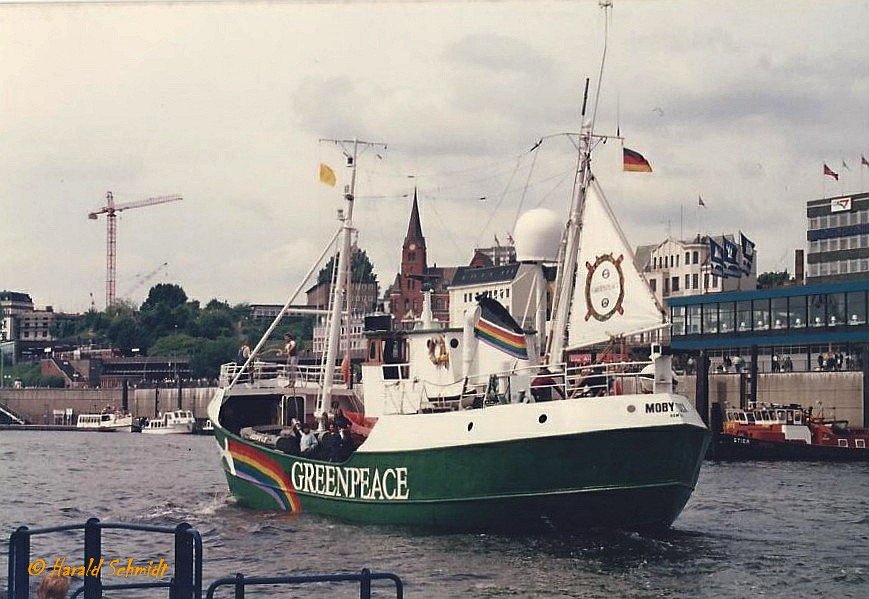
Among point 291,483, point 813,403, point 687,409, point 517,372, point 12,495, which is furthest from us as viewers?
point 813,403

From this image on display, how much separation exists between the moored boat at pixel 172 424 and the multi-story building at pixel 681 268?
43.0 meters

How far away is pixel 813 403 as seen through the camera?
71438 millimetres

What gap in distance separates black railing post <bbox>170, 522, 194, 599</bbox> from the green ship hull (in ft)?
48.8

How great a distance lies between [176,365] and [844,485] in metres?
101

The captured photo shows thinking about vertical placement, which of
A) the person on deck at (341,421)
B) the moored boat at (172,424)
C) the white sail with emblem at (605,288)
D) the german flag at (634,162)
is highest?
the german flag at (634,162)

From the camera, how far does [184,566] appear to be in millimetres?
13672

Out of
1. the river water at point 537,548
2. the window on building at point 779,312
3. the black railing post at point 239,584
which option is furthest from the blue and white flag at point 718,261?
the black railing post at point 239,584

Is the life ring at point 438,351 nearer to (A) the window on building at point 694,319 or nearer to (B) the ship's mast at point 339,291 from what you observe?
(B) the ship's mast at point 339,291

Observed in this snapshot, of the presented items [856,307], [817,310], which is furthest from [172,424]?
[856,307]

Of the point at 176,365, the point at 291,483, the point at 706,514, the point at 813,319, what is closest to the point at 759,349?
the point at 813,319

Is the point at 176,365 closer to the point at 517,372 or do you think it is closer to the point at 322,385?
the point at 322,385

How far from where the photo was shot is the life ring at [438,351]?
113 ft

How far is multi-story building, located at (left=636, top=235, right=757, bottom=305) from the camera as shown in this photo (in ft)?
337

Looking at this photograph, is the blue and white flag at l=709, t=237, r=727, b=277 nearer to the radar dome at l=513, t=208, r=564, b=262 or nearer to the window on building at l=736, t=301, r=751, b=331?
the window on building at l=736, t=301, r=751, b=331
